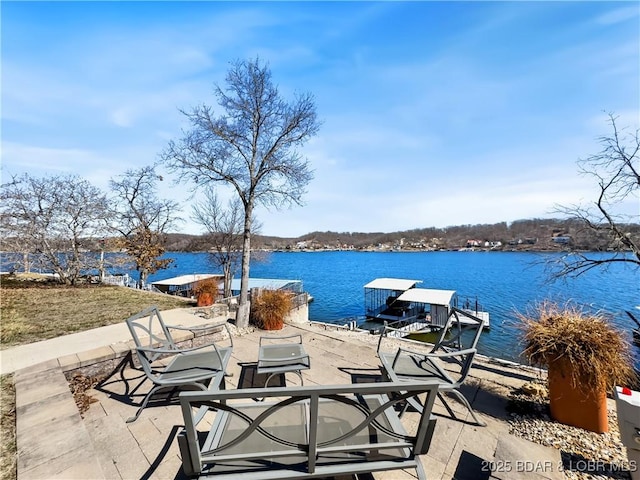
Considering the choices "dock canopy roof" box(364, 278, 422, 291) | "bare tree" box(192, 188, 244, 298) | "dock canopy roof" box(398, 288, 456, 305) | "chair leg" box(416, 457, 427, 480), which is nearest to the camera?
"chair leg" box(416, 457, 427, 480)

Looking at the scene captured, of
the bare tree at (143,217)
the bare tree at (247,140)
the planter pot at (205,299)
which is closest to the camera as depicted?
the bare tree at (247,140)

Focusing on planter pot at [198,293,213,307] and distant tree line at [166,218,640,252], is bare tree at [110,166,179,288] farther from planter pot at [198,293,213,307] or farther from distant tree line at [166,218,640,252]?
planter pot at [198,293,213,307]

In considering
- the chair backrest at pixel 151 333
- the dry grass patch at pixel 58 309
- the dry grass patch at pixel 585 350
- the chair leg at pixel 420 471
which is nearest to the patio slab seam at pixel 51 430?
the chair backrest at pixel 151 333

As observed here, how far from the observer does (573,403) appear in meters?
2.40

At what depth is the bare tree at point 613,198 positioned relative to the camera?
16.6ft

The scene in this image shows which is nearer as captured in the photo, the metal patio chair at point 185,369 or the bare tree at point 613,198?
the metal patio chair at point 185,369

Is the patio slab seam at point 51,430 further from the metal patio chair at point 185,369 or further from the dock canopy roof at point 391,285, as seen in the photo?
the dock canopy roof at point 391,285

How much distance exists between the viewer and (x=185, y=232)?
18.3m

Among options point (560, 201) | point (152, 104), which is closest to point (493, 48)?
point (560, 201)

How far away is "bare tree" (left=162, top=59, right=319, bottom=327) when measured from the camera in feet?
19.4

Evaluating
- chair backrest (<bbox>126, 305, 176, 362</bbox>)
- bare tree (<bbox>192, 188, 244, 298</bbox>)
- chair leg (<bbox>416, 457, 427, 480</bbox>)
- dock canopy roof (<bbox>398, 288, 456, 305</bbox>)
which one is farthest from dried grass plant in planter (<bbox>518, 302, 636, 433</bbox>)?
bare tree (<bbox>192, 188, 244, 298</bbox>)

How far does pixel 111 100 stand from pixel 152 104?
94 cm

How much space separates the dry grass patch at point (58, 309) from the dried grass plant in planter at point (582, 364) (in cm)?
692

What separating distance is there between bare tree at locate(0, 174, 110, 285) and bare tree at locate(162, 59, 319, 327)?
8.43 m
